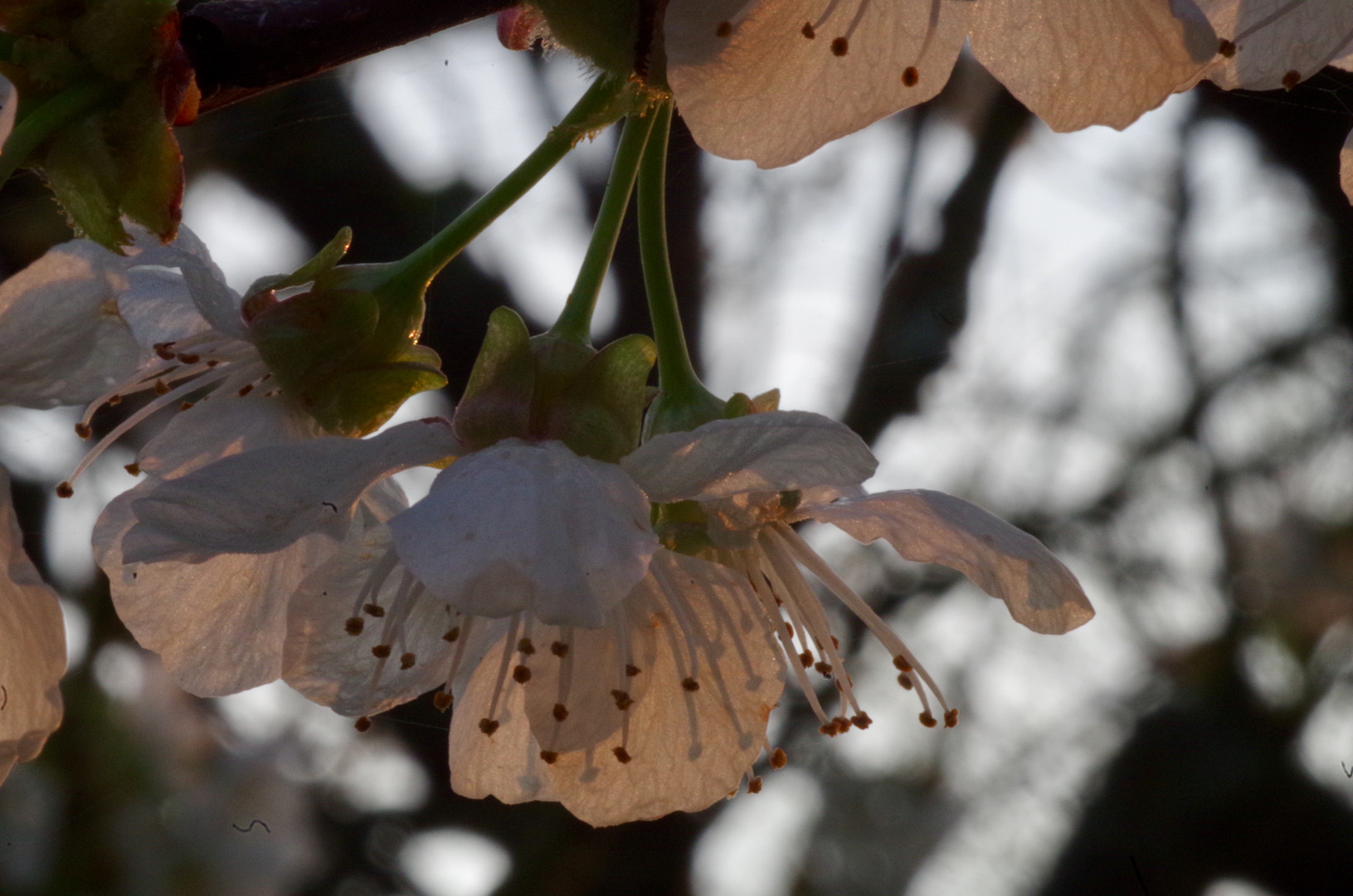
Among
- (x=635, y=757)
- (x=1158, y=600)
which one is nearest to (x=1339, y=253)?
(x=1158, y=600)

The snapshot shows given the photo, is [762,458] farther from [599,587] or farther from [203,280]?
[203,280]

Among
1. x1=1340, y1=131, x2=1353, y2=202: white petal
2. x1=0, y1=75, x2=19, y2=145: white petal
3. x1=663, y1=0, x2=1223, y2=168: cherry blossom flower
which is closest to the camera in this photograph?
x1=0, y1=75, x2=19, y2=145: white petal

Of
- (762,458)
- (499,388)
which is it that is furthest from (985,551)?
(499,388)

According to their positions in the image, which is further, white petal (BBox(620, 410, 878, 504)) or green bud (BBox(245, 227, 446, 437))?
green bud (BBox(245, 227, 446, 437))

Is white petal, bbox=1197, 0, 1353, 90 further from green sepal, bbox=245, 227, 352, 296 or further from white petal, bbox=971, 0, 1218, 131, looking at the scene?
green sepal, bbox=245, 227, 352, 296

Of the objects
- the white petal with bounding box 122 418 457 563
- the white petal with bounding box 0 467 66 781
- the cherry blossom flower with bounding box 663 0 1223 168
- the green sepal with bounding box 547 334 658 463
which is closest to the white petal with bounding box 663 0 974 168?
the cherry blossom flower with bounding box 663 0 1223 168

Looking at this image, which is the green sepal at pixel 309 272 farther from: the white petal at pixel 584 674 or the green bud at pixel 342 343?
the white petal at pixel 584 674

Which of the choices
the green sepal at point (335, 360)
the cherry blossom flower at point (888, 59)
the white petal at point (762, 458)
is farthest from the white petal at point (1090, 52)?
the green sepal at point (335, 360)
